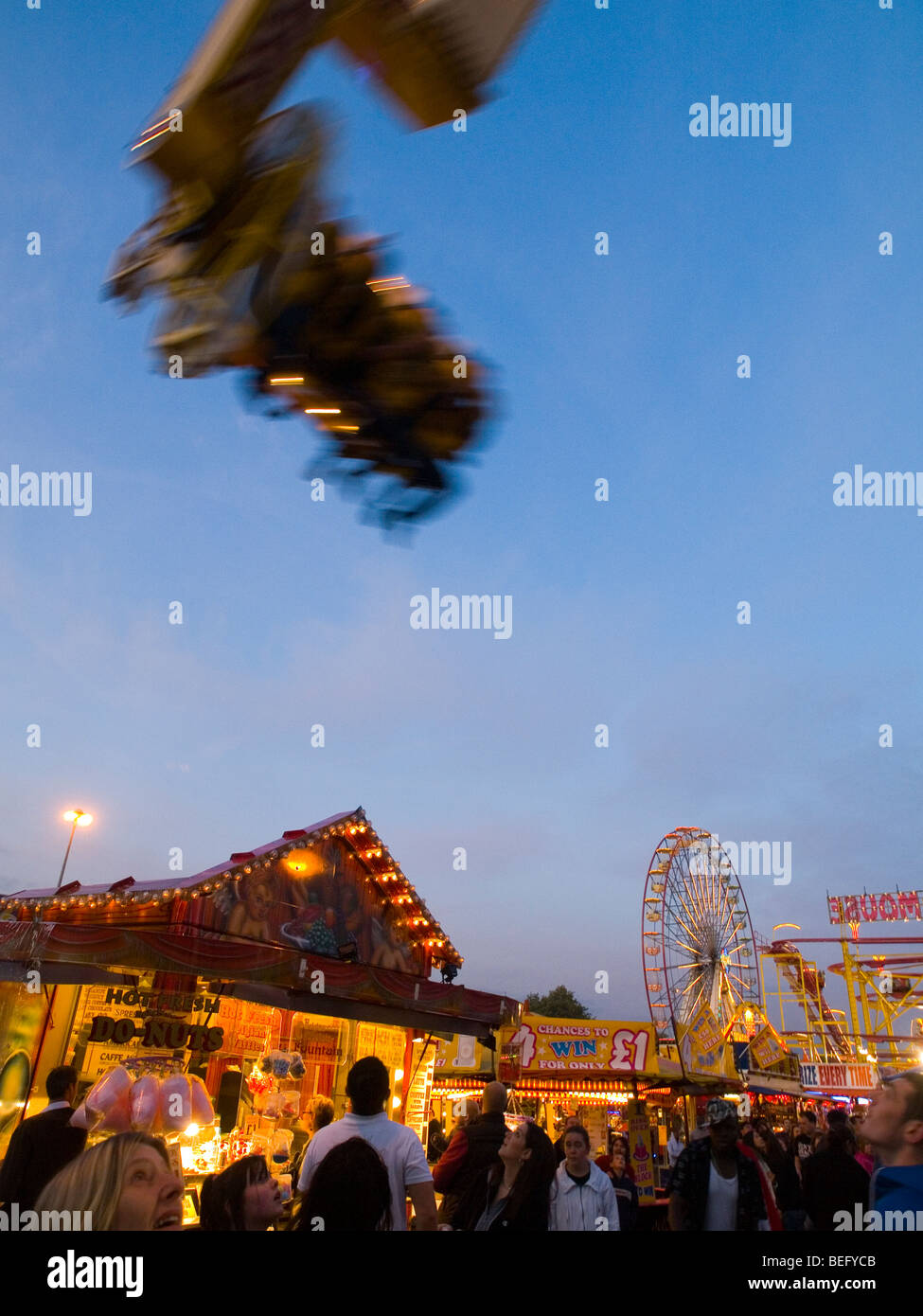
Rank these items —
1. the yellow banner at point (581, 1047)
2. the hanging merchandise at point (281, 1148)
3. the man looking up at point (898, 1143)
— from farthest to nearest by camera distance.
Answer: the yellow banner at point (581, 1047) → the hanging merchandise at point (281, 1148) → the man looking up at point (898, 1143)

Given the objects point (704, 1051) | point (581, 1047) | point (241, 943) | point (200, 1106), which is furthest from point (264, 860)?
point (704, 1051)

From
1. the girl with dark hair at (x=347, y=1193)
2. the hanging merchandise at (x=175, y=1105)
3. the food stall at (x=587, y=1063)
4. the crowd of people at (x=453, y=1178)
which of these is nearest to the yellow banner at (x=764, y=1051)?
the food stall at (x=587, y=1063)

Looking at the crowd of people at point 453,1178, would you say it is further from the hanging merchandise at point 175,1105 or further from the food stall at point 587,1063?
the food stall at point 587,1063

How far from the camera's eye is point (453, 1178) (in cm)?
433

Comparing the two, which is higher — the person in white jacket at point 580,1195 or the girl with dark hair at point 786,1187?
the person in white jacket at point 580,1195

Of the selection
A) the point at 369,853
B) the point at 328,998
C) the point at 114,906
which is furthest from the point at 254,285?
the point at 369,853

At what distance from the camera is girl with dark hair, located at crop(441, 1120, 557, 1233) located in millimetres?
3957

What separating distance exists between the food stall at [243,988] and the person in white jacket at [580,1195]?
13.0ft

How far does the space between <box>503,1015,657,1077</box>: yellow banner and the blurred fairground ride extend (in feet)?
58.1

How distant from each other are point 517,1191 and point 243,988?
790 centimetres

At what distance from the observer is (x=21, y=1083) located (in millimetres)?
10844

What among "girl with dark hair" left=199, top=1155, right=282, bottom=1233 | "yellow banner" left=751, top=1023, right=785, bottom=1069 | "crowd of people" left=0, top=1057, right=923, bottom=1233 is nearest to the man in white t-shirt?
"crowd of people" left=0, top=1057, right=923, bottom=1233

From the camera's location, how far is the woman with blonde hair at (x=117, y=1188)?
2125 millimetres
